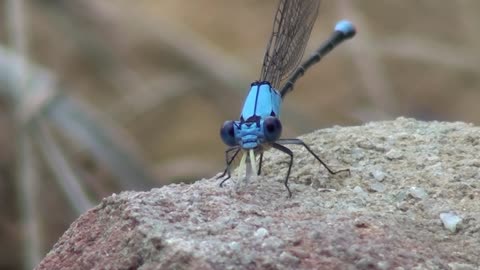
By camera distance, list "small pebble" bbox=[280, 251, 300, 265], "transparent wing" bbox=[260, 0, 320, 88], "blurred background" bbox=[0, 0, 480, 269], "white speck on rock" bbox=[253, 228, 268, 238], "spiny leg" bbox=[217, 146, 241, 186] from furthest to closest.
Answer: "blurred background" bbox=[0, 0, 480, 269] → "transparent wing" bbox=[260, 0, 320, 88] → "spiny leg" bbox=[217, 146, 241, 186] → "white speck on rock" bbox=[253, 228, 268, 238] → "small pebble" bbox=[280, 251, 300, 265]

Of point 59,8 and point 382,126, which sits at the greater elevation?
point 59,8

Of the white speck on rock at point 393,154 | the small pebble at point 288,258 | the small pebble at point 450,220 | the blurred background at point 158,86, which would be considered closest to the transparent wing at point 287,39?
the white speck on rock at point 393,154

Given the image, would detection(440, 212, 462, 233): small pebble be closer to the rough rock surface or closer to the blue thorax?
the rough rock surface

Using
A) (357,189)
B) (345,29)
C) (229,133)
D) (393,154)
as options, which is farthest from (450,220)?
(345,29)

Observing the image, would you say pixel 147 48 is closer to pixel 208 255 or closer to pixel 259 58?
pixel 259 58

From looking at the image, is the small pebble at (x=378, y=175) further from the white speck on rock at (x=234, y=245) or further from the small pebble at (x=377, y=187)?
the white speck on rock at (x=234, y=245)

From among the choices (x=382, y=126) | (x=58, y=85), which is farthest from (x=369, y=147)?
(x=58, y=85)

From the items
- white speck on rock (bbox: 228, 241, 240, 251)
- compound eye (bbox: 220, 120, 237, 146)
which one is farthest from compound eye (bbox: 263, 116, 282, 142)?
white speck on rock (bbox: 228, 241, 240, 251)
